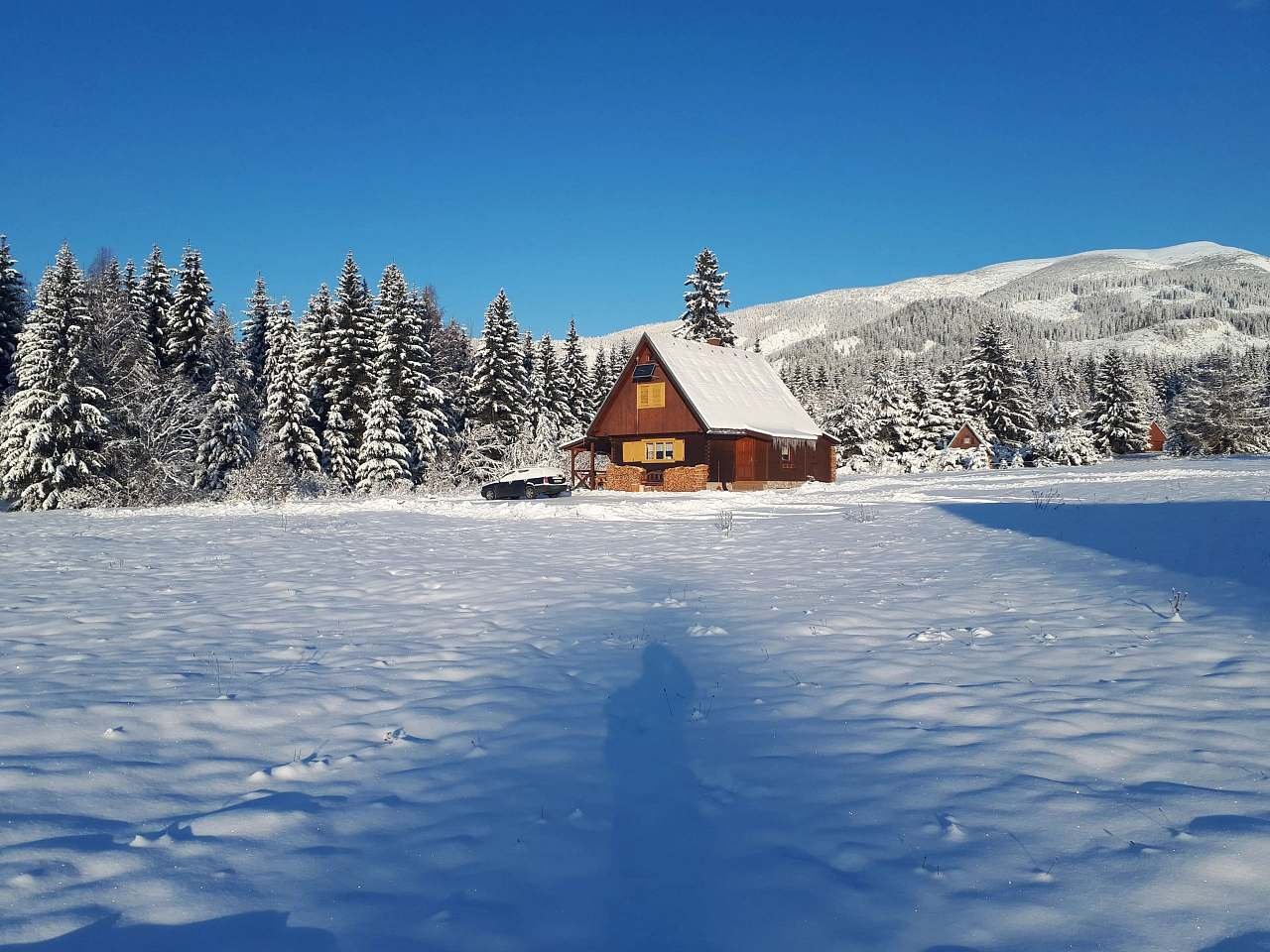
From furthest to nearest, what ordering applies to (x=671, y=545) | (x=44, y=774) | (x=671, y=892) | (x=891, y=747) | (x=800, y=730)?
1. (x=671, y=545)
2. (x=800, y=730)
3. (x=891, y=747)
4. (x=44, y=774)
5. (x=671, y=892)

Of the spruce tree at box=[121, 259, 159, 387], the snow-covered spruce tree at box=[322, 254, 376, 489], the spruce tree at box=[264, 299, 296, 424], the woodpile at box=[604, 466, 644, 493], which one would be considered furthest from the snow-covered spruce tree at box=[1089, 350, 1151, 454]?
the spruce tree at box=[121, 259, 159, 387]

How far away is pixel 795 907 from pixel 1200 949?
5.17 feet

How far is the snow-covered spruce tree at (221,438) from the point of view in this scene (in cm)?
3703

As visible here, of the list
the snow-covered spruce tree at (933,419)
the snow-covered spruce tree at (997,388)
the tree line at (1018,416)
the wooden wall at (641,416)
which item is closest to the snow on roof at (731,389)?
the wooden wall at (641,416)

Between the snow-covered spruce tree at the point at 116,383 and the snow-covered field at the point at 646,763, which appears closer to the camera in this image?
the snow-covered field at the point at 646,763

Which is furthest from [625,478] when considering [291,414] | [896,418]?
[896,418]

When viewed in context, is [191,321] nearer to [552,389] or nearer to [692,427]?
[552,389]

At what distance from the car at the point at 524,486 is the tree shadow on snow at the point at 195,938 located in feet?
96.4

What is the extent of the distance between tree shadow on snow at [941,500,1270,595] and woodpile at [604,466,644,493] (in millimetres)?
Result: 21914

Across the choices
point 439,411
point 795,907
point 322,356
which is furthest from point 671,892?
point 322,356

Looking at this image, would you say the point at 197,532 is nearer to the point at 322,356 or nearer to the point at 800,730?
the point at 800,730

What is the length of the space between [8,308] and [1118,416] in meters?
78.9

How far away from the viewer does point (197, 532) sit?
1781 cm

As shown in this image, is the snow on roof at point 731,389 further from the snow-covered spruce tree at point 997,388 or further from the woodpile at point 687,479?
the snow-covered spruce tree at point 997,388
